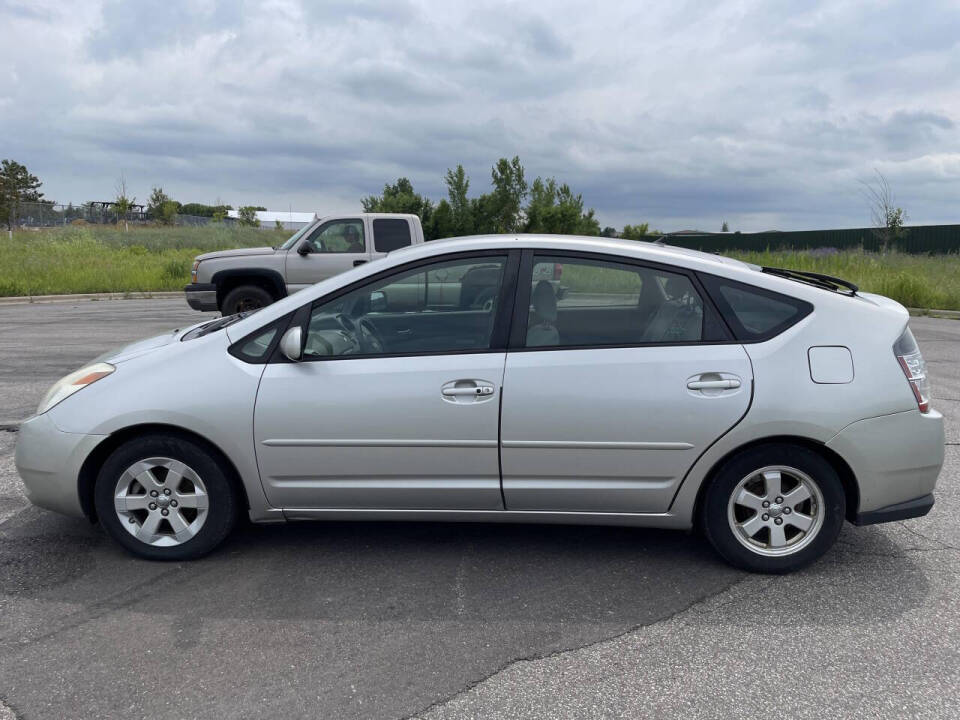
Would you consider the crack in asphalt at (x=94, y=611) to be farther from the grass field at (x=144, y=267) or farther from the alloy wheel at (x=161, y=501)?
the grass field at (x=144, y=267)

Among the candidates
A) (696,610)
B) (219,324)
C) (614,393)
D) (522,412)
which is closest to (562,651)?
(696,610)

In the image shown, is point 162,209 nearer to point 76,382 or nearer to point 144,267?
point 144,267

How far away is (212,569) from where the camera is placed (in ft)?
12.8

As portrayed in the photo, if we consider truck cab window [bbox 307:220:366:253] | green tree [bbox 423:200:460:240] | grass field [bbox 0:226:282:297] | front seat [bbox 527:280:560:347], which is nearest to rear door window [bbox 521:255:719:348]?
front seat [bbox 527:280:560:347]

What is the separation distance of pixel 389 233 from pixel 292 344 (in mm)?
9532

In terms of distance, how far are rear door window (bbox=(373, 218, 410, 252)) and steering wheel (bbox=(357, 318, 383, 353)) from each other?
9.25m

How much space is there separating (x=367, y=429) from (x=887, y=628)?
242 cm

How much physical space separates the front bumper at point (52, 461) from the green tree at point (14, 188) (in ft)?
151

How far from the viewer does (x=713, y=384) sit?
3.67 m

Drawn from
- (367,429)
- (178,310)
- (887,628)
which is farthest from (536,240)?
(178,310)

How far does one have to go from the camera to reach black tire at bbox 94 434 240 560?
382 cm

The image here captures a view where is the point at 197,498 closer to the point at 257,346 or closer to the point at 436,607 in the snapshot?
the point at 257,346

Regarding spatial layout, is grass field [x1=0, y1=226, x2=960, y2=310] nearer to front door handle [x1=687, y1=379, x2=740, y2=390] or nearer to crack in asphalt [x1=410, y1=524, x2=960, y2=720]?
crack in asphalt [x1=410, y1=524, x2=960, y2=720]

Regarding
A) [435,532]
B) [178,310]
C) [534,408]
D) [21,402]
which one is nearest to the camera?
[534,408]
